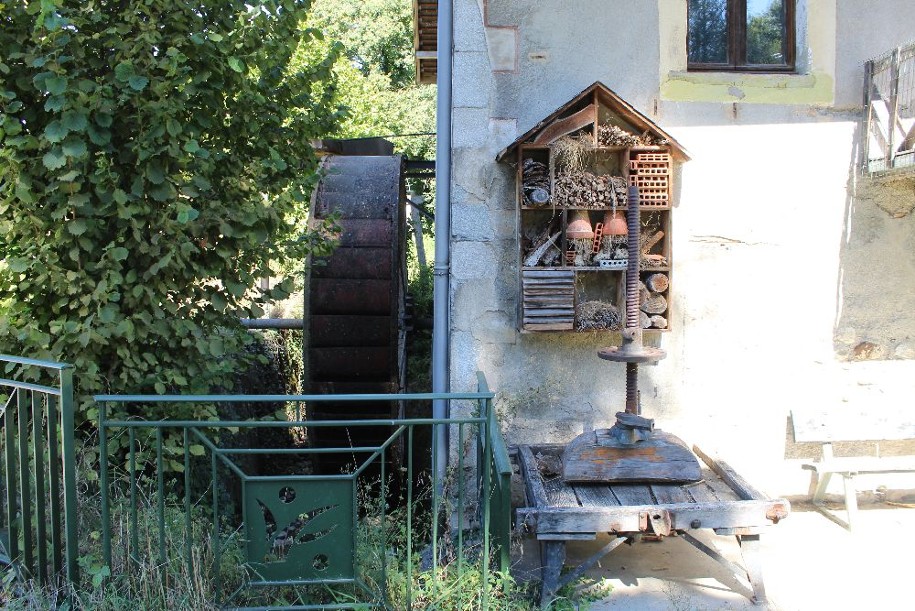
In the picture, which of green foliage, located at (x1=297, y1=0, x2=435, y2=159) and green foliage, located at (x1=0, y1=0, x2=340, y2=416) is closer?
green foliage, located at (x1=0, y1=0, x2=340, y2=416)

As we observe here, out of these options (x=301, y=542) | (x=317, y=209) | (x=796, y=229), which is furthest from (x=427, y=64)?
(x=301, y=542)

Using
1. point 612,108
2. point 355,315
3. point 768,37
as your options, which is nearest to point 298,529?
point 612,108

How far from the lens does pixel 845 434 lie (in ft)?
15.2

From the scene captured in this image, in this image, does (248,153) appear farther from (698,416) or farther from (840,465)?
(840,465)

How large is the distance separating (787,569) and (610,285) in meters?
1.79

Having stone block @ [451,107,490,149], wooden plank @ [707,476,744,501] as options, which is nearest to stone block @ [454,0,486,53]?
stone block @ [451,107,490,149]

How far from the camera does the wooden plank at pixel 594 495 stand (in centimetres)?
369

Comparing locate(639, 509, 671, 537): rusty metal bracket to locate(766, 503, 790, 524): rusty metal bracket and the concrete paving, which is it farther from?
locate(766, 503, 790, 524): rusty metal bracket

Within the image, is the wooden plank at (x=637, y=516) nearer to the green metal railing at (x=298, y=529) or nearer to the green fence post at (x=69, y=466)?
the green metal railing at (x=298, y=529)

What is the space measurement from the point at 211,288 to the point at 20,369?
35.4 inches

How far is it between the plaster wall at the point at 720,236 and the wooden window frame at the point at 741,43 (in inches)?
3.7

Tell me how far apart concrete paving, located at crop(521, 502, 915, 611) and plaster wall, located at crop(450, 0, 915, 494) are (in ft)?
1.47

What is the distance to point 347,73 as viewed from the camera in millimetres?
13531

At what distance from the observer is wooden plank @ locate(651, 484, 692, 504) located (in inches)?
148
